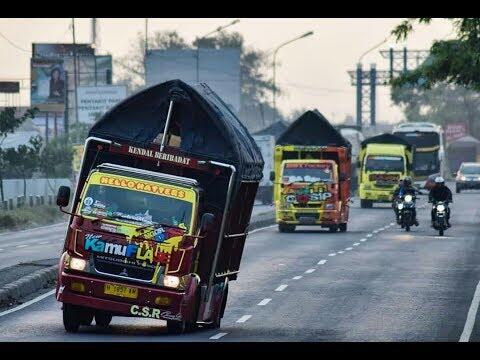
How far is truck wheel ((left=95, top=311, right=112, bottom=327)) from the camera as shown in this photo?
21391 millimetres

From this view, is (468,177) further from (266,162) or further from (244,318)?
(244,318)

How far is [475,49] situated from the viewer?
129 feet

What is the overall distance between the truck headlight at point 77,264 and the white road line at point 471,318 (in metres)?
4.79

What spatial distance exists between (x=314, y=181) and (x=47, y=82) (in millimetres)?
65048

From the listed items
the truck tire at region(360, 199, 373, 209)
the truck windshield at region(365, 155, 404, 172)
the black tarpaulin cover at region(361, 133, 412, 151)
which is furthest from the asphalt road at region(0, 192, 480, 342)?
the black tarpaulin cover at region(361, 133, 412, 151)

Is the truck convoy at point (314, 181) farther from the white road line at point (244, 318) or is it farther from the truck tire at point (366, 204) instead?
the white road line at point (244, 318)

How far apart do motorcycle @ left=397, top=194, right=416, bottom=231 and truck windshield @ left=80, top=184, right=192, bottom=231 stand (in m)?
31.2

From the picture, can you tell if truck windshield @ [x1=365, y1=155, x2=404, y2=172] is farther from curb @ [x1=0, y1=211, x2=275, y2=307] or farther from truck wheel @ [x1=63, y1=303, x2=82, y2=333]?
truck wheel @ [x1=63, y1=303, x2=82, y2=333]

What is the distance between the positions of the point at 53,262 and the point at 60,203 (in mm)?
11987

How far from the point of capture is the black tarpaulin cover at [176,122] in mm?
21109

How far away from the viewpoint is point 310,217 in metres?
50.2
